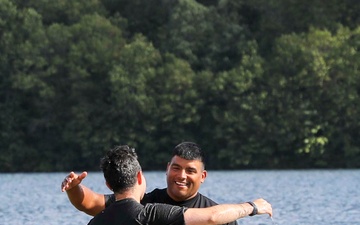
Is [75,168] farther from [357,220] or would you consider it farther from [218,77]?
[357,220]

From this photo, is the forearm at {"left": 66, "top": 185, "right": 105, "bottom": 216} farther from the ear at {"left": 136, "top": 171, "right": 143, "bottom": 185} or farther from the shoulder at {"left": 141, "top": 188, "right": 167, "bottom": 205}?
the ear at {"left": 136, "top": 171, "right": 143, "bottom": 185}

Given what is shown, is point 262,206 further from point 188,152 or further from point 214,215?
point 188,152

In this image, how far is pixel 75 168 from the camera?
238ft

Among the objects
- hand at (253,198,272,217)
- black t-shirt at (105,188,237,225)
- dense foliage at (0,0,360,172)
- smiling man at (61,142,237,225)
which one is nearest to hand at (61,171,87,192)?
smiling man at (61,142,237,225)

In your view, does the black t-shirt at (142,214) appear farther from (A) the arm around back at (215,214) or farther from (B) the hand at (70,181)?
(B) the hand at (70,181)

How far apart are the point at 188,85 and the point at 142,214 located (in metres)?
63.4

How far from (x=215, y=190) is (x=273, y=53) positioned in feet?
87.1

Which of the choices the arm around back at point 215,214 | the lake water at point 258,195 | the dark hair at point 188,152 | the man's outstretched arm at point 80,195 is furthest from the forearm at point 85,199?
the lake water at point 258,195

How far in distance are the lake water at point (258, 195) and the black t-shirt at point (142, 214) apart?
20.0 meters

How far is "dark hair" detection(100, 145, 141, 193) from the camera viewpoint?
6.93m

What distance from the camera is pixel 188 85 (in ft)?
231

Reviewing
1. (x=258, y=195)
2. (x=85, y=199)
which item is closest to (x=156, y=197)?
(x=85, y=199)

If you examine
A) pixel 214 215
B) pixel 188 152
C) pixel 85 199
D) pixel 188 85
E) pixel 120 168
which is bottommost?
pixel 214 215

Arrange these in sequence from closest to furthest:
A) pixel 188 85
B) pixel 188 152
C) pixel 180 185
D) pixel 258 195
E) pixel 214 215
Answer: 1. pixel 214 215
2. pixel 188 152
3. pixel 180 185
4. pixel 258 195
5. pixel 188 85
